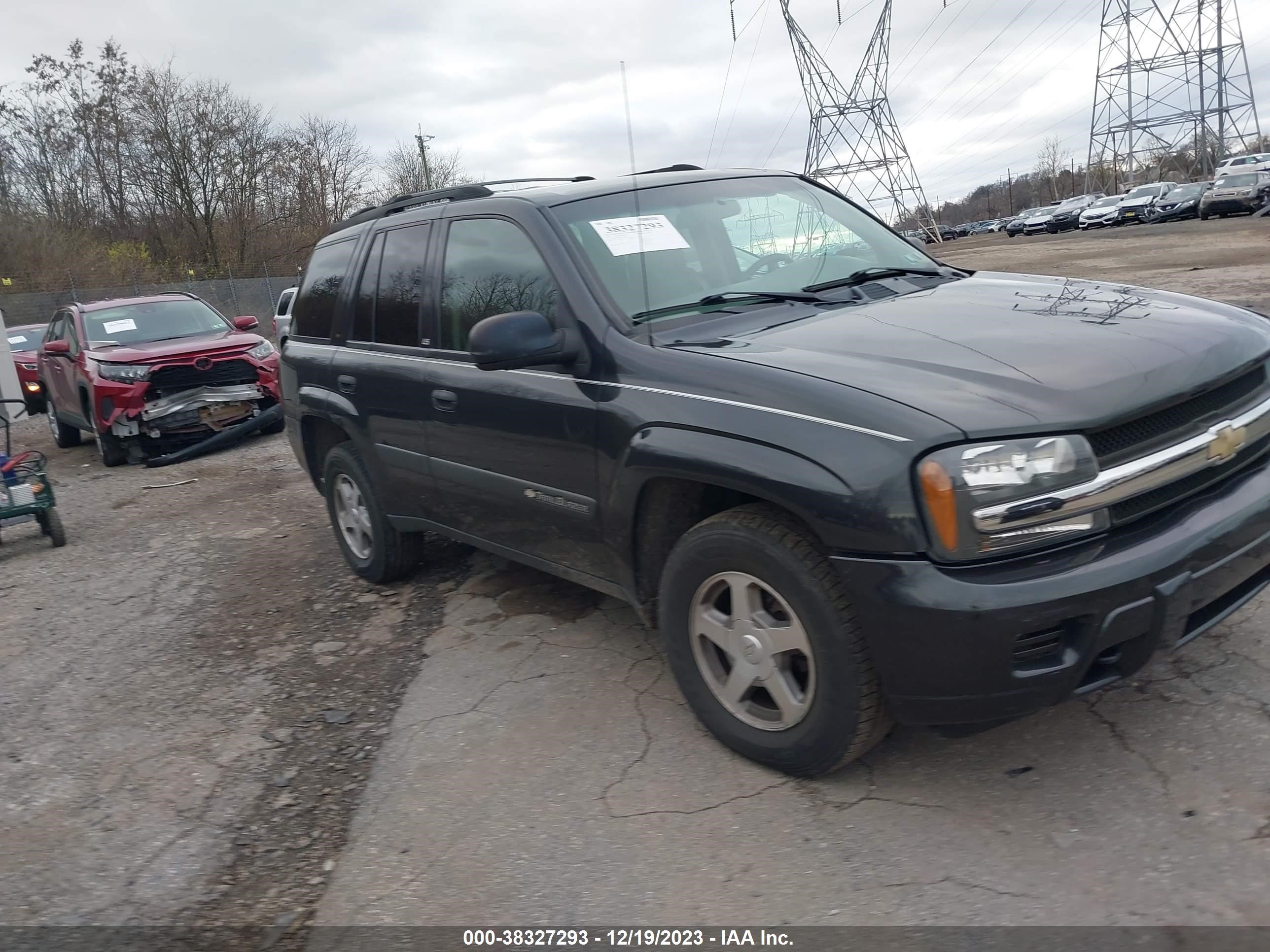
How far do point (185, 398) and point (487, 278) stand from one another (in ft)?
24.4

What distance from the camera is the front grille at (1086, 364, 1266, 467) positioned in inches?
109

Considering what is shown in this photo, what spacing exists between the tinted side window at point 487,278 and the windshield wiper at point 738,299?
41 cm

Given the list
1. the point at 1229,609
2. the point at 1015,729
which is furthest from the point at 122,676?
the point at 1229,609

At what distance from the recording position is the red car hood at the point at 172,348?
34.3 ft

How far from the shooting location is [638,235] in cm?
399

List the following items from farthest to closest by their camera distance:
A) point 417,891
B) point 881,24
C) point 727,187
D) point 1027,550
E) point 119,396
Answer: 1. point 881,24
2. point 119,396
3. point 727,187
4. point 417,891
5. point 1027,550

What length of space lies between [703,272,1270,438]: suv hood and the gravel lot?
3.53 ft

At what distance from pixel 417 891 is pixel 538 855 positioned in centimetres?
34

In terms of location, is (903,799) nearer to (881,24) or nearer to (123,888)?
(123,888)

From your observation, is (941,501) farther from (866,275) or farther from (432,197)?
(432,197)

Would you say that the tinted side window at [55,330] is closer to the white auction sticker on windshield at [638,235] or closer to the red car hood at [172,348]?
the red car hood at [172,348]

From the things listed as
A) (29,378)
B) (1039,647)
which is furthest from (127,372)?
(1039,647)

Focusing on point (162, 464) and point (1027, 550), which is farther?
point (162, 464)

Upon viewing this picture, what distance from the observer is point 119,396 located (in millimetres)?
10305
